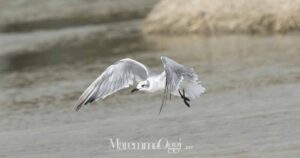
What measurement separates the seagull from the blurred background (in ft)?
1.91

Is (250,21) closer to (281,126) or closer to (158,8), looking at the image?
(158,8)

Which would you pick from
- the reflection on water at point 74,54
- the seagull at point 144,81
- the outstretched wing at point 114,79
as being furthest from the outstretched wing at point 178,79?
the reflection on water at point 74,54

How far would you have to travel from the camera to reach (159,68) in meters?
Answer: 16.0

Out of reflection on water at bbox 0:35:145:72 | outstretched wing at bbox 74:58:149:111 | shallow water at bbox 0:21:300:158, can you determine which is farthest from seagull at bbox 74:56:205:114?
reflection on water at bbox 0:35:145:72

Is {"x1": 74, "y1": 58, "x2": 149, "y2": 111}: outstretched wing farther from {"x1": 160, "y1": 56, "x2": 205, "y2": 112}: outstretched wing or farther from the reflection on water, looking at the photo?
the reflection on water

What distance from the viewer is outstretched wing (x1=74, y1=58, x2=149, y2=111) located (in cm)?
1034

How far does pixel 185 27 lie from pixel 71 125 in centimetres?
821

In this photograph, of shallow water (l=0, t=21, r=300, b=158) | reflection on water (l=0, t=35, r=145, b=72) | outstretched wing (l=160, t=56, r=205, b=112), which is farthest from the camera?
reflection on water (l=0, t=35, r=145, b=72)

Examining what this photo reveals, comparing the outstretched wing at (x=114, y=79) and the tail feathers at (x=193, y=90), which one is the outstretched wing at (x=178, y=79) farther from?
the outstretched wing at (x=114, y=79)

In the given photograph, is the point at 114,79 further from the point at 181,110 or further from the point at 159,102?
the point at 159,102

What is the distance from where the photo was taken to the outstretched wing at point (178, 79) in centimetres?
992

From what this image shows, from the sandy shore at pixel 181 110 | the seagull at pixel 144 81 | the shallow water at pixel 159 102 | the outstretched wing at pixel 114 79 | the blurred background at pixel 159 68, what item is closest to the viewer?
the seagull at pixel 144 81

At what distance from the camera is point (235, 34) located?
18828 mm

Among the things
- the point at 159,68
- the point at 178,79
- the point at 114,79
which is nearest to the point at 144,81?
the point at 114,79
